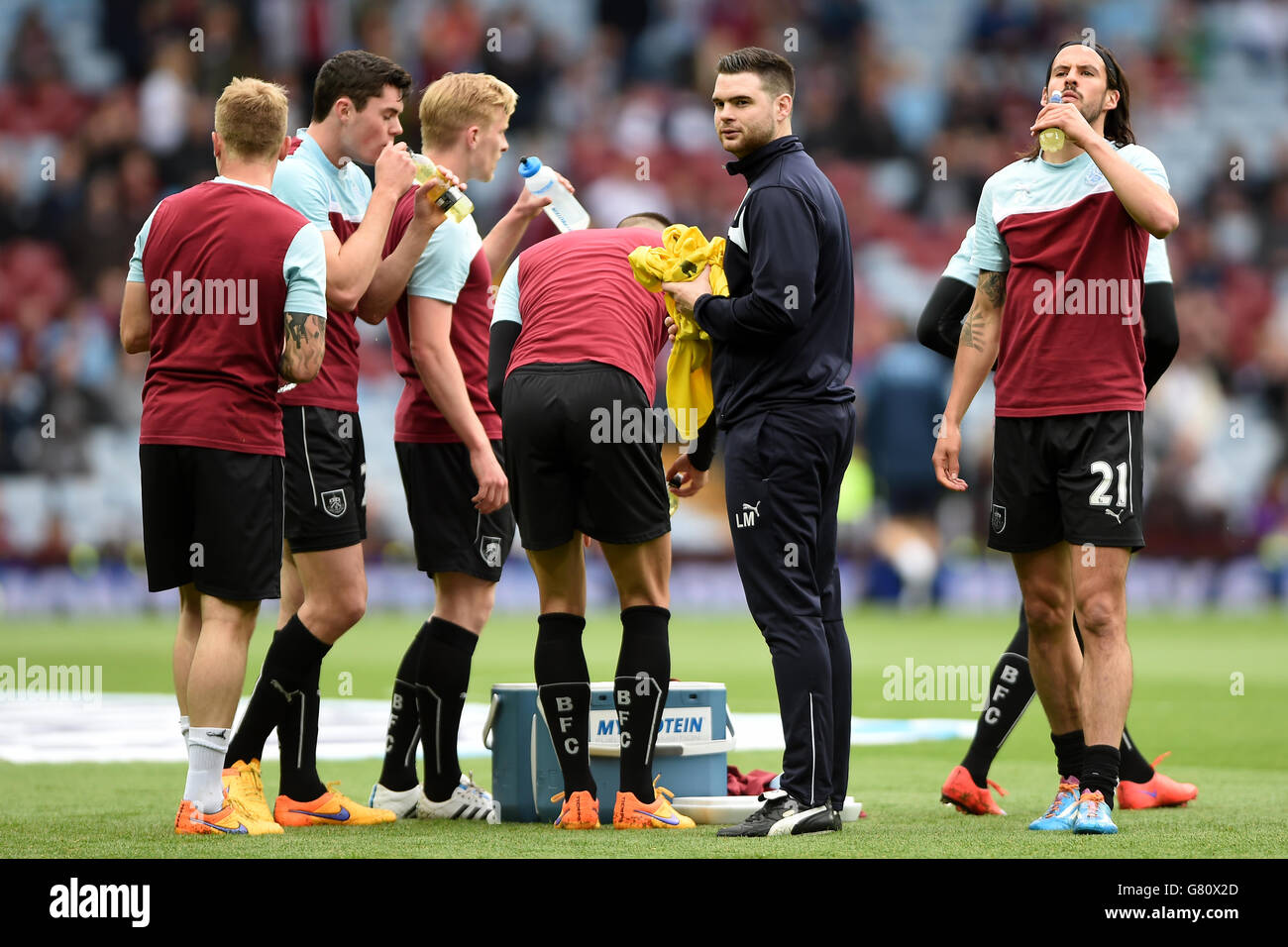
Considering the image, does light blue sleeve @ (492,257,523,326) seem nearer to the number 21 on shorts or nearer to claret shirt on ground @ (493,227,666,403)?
claret shirt on ground @ (493,227,666,403)

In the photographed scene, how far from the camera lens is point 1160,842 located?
502 cm

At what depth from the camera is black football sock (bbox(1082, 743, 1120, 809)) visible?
5.28m

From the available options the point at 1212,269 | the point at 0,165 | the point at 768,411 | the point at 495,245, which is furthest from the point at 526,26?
the point at 768,411

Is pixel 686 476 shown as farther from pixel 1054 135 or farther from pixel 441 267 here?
pixel 1054 135

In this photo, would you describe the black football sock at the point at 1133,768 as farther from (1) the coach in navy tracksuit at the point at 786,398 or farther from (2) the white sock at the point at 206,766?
(2) the white sock at the point at 206,766

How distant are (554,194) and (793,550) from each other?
80.0 inches

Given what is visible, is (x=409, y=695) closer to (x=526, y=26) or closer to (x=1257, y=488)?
(x=1257, y=488)

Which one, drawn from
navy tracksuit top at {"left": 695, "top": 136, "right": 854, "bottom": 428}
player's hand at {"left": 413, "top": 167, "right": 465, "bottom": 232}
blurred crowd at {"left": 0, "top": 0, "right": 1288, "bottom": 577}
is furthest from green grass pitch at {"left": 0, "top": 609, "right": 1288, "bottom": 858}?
blurred crowd at {"left": 0, "top": 0, "right": 1288, "bottom": 577}

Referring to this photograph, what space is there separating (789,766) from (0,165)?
58.8 ft

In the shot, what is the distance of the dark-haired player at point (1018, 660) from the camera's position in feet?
20.1

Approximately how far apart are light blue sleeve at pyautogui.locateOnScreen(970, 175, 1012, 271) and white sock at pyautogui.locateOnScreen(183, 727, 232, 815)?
117 inches

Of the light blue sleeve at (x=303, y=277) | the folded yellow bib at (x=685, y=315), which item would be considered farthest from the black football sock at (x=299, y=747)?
the folded yellow bib at (x=685, y=315)

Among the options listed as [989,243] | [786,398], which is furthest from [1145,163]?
[786,398]

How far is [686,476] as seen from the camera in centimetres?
602
